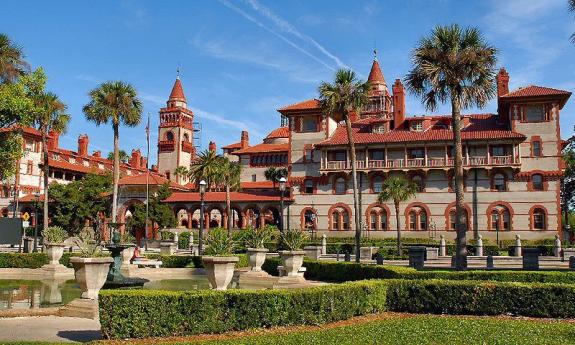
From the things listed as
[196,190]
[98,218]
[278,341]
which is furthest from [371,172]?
[278,341]

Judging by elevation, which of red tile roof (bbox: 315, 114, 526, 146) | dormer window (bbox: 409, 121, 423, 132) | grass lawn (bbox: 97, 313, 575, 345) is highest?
dormer window (bbox: 409, 121, 423, 132)

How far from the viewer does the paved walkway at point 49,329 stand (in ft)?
36.9

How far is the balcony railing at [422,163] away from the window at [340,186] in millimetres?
1646

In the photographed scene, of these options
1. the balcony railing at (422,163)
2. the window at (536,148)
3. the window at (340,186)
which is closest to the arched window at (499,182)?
the balcony railing at (422,163)

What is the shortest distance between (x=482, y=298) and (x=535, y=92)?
44.2 metres

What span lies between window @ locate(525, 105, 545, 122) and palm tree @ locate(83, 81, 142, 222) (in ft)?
121

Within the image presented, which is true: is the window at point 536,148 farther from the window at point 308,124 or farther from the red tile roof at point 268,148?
the red tile roof at point 268,148

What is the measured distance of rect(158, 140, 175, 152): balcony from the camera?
9481 cm

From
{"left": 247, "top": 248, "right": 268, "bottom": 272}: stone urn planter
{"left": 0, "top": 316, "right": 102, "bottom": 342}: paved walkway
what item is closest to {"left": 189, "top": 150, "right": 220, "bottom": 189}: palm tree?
{"left": 247, "top": 248, "right": 268, "bottom": 272}: stone urn planter

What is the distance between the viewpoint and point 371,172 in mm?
55750

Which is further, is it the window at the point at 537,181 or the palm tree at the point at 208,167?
the palm tree at the point at 208,167

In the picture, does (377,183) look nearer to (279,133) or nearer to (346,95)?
(346,95)

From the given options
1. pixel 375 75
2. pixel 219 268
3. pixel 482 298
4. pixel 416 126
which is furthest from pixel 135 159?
pixel 482 298

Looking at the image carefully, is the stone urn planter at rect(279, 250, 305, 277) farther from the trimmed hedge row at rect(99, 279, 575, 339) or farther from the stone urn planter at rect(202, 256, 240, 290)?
the trimmed hedge row at rect(99, 279, 575, 339)
